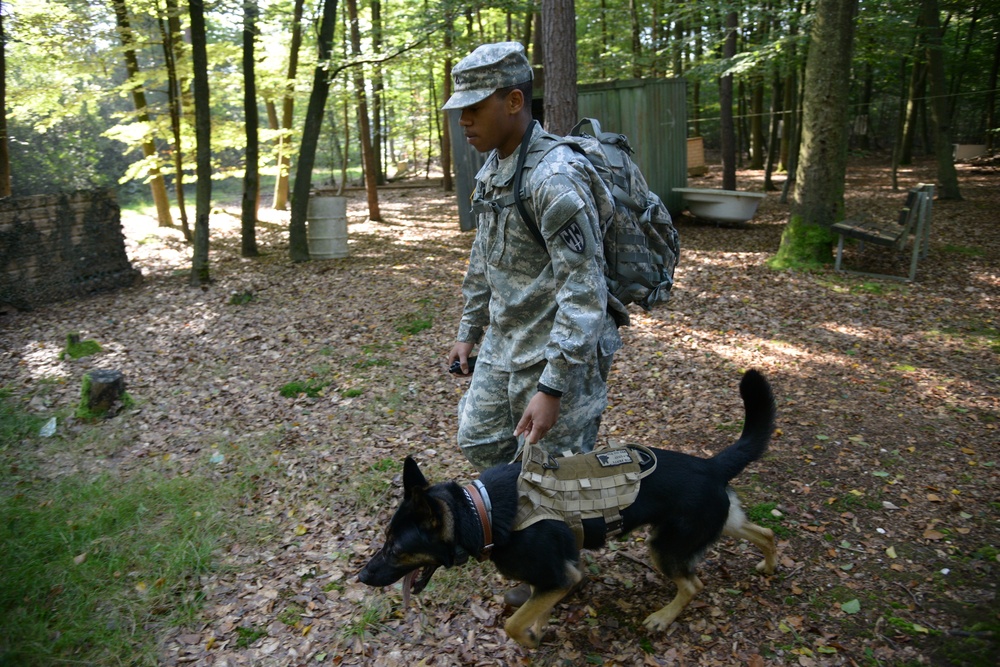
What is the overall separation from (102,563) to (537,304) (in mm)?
3310

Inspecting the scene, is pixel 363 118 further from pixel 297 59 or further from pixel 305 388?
pixel 305 388

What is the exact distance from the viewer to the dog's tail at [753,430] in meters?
3.05

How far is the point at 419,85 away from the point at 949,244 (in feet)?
78.2

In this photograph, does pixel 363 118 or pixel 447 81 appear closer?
pixel 363 118

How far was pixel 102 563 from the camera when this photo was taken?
3969 mm

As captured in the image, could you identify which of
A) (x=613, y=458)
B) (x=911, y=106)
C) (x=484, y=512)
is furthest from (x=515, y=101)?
(x=911, y=106)

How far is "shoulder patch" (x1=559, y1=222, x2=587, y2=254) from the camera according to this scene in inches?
94.8

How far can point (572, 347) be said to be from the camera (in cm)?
239

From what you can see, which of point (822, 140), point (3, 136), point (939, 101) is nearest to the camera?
point (822, 140)

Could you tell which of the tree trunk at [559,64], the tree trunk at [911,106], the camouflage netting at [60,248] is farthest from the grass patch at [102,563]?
the tree trunk at [911,106]

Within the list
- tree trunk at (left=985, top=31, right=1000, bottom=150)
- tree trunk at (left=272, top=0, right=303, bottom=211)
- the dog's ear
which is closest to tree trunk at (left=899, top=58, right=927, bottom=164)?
tree trunk at (left=985, top=31, right=1000, bottom=150)

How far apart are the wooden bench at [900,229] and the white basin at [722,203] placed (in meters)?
3.33

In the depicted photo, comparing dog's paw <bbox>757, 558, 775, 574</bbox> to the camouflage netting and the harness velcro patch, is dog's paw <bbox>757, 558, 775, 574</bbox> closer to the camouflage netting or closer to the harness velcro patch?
the harness velcro patch

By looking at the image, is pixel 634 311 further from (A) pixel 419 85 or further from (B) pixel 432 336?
(A) pixel 419 85
